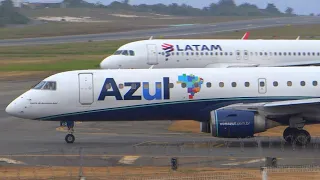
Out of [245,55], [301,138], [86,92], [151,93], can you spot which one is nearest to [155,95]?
[151,93]

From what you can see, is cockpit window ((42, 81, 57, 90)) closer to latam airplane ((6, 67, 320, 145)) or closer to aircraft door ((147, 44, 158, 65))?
latam airplane ((6, 67, 320, 145))

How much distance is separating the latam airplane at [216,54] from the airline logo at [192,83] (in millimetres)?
20474

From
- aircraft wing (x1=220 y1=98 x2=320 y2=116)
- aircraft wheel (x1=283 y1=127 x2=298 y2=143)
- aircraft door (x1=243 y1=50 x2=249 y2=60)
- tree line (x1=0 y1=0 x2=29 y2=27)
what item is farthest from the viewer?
tree line (x1=0 y1=0 x2=29 y2=27)

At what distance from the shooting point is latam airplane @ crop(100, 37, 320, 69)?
170 feet

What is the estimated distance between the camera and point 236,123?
29422 mm

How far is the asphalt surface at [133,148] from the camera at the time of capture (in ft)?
87.7

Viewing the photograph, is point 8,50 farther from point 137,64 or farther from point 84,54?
point 137,64

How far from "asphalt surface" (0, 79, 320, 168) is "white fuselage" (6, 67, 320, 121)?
125 cm

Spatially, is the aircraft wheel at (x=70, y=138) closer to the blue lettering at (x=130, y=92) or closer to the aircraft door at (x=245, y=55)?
Result: the blue lettering at (x=130, y=92)

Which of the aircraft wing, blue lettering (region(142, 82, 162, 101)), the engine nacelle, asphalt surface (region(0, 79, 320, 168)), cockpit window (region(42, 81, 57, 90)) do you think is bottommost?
asphalt surface (region(0, 79, 320, 168))

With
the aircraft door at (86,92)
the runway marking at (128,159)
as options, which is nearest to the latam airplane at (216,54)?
the aircraft door at (86,92)

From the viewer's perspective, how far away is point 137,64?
173ft

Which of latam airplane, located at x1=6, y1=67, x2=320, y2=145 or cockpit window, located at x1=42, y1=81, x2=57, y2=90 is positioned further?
cockpit window, located at x1=42, y1=81, x2=57, y2=90

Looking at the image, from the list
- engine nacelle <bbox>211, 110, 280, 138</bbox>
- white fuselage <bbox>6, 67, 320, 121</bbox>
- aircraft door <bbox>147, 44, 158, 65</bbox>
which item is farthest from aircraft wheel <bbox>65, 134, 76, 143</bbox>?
aircraft door <bbox>147, 44, 158, 65</bbox>
